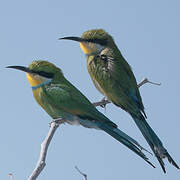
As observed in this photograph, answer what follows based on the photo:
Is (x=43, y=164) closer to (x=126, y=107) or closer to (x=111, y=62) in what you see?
(x=126, y=107)

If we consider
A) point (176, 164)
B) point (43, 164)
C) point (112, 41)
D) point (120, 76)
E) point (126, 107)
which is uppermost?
point (112, 41)

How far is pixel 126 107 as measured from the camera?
4.69 meters

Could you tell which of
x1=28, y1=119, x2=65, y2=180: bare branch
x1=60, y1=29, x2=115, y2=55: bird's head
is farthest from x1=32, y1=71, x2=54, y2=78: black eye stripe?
x1=60, y1=29, x2=115, y2=55: bird's head

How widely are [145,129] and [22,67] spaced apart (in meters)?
1.27

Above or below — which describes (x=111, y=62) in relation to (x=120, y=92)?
above

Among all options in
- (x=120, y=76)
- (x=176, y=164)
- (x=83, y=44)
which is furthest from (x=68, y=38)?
(x=176, y=164)

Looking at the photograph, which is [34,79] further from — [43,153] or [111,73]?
[43,153]

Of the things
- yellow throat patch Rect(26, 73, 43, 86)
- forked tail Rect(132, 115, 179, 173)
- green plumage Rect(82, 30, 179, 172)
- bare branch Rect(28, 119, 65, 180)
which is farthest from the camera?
green plumage Rect(82, 30, 179, 172)

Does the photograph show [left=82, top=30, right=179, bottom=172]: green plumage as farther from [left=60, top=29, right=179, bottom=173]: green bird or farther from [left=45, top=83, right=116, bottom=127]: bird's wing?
[left=45, top=83, right=116, bottom=127]: bird's wing

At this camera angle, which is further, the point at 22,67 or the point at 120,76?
the point at 120,76

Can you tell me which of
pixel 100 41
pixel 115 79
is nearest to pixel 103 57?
pixel 100 41

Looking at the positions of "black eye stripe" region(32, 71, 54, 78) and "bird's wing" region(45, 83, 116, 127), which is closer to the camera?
"bird's wing" region(45, 83, 116, 127)

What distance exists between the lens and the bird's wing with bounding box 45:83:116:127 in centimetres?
418

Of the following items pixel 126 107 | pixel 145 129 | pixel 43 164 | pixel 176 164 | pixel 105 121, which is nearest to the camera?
pixel 43 164
